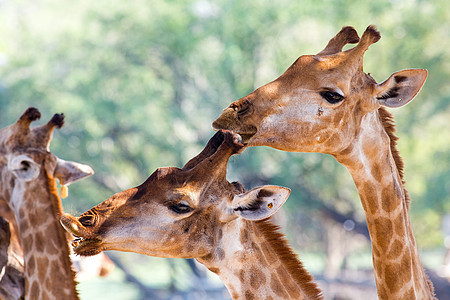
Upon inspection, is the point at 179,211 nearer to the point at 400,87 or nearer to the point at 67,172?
the point at 400,87

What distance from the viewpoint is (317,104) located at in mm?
3104

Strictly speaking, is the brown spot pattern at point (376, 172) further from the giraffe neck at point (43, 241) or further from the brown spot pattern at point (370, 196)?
the giraffe neck at point (43, 241)

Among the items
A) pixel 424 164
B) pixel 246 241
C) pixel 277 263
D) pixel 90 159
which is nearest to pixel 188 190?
pixel 246 241

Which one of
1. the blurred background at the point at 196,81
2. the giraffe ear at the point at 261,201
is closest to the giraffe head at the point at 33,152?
the giraffe ear at the point at 261,201

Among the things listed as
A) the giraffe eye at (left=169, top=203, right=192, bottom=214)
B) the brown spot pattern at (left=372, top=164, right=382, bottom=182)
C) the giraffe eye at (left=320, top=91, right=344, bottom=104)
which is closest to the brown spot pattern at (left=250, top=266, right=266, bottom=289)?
the giraffe eye at (left=169, top=203, right=192, bottom=214)

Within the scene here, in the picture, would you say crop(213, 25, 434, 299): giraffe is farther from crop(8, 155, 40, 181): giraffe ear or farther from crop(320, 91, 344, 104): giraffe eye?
crop(8, 155, 40, 181): giraffe ear

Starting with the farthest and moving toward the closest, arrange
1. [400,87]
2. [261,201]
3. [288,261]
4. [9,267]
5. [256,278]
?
[9,267] → [400,87] → [288,261] → [256,278] → [261,201]

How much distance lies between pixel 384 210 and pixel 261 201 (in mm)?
892

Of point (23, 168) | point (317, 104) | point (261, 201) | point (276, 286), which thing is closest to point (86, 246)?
point (261, 201)

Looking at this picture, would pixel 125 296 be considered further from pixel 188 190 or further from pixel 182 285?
pixel 188 190

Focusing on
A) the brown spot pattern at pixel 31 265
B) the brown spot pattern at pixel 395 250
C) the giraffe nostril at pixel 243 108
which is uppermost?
the giraffe nostril at pixel 243 108

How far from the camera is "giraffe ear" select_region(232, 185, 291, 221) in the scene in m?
2.74

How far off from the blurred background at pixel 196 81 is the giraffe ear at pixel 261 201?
13.3 m

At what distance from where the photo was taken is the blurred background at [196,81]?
1677cm
